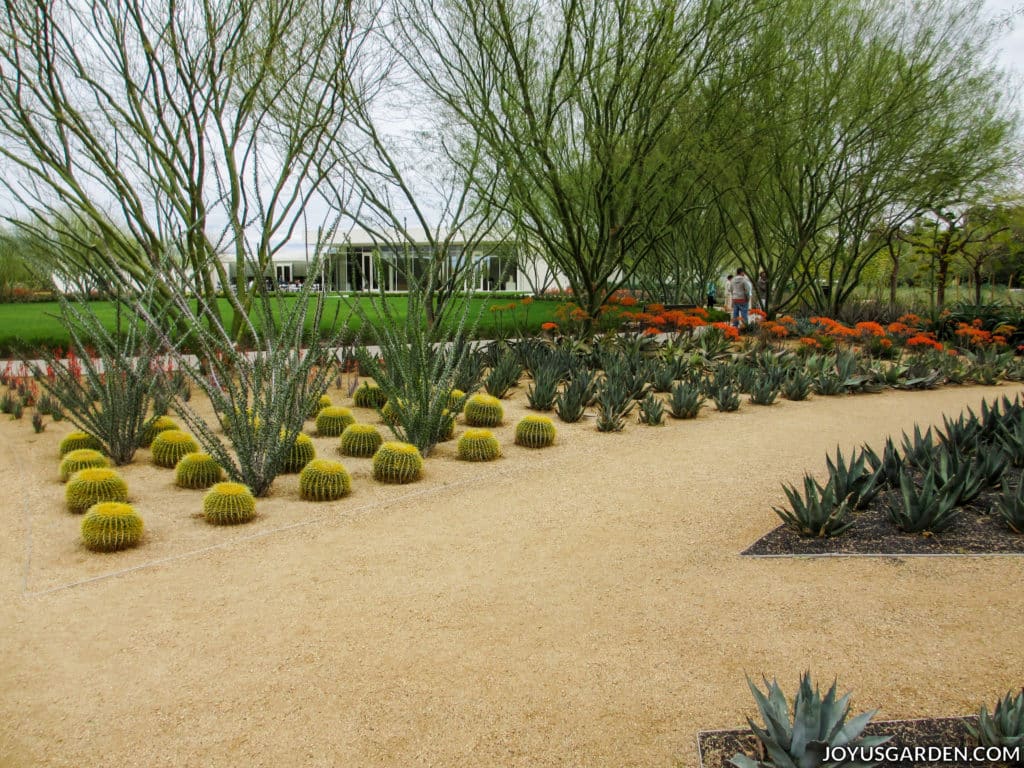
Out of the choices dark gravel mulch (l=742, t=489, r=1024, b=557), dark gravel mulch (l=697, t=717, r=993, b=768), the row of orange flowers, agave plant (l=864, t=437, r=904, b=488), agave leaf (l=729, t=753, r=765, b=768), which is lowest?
dark gravel mulch (l=697, t=717, r=993, b=768)

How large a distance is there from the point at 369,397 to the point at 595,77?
21.2 feet

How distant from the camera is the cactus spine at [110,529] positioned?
178 inches

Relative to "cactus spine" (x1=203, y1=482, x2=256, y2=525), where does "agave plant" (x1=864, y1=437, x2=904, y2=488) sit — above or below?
above

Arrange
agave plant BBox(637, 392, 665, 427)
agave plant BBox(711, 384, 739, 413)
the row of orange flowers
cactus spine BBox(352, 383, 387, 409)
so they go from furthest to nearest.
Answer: the row of orange flowers
agave plant BBox(711, 384, 739, 413)
cactus spine BBox(352, 383, 387, 409)
agave plant BBox(637, 392, 665, 427)

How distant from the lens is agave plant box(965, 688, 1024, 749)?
2.37m

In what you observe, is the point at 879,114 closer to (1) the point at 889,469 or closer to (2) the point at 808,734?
(1) the point at 889,469

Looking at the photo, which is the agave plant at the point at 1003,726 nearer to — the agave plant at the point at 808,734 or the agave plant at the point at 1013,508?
the agave plant at the point at 808,734

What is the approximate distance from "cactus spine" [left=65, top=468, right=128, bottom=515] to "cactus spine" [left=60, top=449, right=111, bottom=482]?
2.01ft

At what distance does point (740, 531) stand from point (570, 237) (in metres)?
8.55

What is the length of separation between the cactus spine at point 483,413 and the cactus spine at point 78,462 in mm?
3402

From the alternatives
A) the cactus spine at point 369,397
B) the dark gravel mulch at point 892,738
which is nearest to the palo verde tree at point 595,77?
the cactus spine at point 369,397

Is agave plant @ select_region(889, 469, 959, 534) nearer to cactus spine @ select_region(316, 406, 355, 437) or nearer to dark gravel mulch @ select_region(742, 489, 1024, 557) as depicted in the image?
dark gravel mulch @ select_region(742, 489, 1024, 557)

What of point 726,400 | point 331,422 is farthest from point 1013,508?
point 331,422

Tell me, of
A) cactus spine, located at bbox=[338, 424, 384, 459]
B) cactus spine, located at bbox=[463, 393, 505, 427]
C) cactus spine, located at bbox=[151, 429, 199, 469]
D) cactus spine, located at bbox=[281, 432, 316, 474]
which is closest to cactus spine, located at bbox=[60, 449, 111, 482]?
cactus spine, located at bbox=[151, 429, 199, 469]
